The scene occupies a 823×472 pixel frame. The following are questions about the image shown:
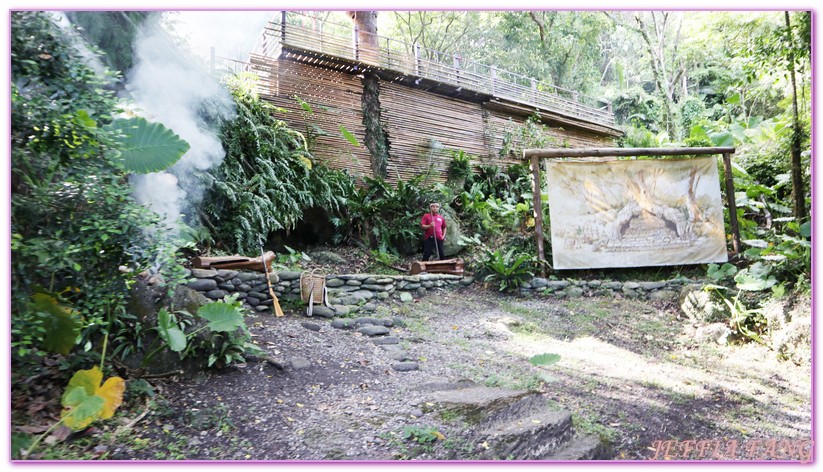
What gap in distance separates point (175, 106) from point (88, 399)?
381cm

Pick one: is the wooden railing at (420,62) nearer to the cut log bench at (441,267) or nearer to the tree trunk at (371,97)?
the tree trunk at (371,97)

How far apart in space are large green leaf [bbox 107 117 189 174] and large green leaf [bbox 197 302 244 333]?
86 cm

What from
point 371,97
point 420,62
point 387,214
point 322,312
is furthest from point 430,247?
point 420,62

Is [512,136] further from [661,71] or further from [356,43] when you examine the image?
[661,71]

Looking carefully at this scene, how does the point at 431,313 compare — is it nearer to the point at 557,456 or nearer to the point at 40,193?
the point at 557,456

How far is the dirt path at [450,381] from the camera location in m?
2.37

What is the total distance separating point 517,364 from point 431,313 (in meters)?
1.77

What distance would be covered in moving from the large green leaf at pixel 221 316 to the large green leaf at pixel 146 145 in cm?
86

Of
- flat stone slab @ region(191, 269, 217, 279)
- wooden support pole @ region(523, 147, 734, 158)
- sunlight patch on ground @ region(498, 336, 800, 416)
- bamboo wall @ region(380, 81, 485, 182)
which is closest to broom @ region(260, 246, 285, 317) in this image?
flat stone slab @ region(191, 269, 217, 279)

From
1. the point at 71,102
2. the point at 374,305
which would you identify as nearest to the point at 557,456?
the point at 71,102

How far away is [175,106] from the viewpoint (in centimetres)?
520

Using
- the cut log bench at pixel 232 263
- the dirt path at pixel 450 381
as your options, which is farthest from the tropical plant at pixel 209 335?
the cut log bench at pixel 232 263

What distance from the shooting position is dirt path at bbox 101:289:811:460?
237 centimetres

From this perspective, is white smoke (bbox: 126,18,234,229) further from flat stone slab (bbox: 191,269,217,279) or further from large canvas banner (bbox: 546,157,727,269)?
large canvas banner (bbox: 546,157,727,269)
